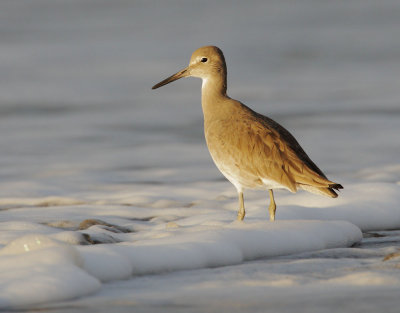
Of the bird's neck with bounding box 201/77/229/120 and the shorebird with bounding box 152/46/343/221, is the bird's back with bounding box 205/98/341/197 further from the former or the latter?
the bird's neck with bounding box 201/77/229/120

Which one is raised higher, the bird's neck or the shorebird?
the bird's neck

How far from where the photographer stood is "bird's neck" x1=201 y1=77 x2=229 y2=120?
732cm

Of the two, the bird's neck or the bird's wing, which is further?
the bird's neck

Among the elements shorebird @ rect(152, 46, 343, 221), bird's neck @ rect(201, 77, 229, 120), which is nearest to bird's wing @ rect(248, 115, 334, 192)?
shorebird @ rect(152, 46, 343, 221)

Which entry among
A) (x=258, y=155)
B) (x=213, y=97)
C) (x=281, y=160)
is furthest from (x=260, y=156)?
(x=213, y=97)

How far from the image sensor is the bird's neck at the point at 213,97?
7.32m

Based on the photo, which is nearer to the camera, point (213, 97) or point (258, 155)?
point (258, 155)

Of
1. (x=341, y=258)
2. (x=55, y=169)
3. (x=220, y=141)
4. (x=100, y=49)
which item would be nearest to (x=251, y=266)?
(x=341, y=258)

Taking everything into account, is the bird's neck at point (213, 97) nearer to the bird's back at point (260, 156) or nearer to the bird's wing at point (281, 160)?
the bird's back at point (260, 156)

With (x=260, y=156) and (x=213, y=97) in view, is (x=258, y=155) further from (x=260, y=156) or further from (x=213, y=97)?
(x=213, y=97)

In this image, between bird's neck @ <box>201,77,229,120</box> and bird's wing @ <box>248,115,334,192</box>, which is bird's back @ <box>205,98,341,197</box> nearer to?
bird's wing @ <box>248,115,334,192</box>

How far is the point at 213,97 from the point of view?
7551 millimetres

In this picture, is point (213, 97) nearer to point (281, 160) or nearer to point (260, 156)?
point (260, 156)

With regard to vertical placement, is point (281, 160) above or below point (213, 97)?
below
